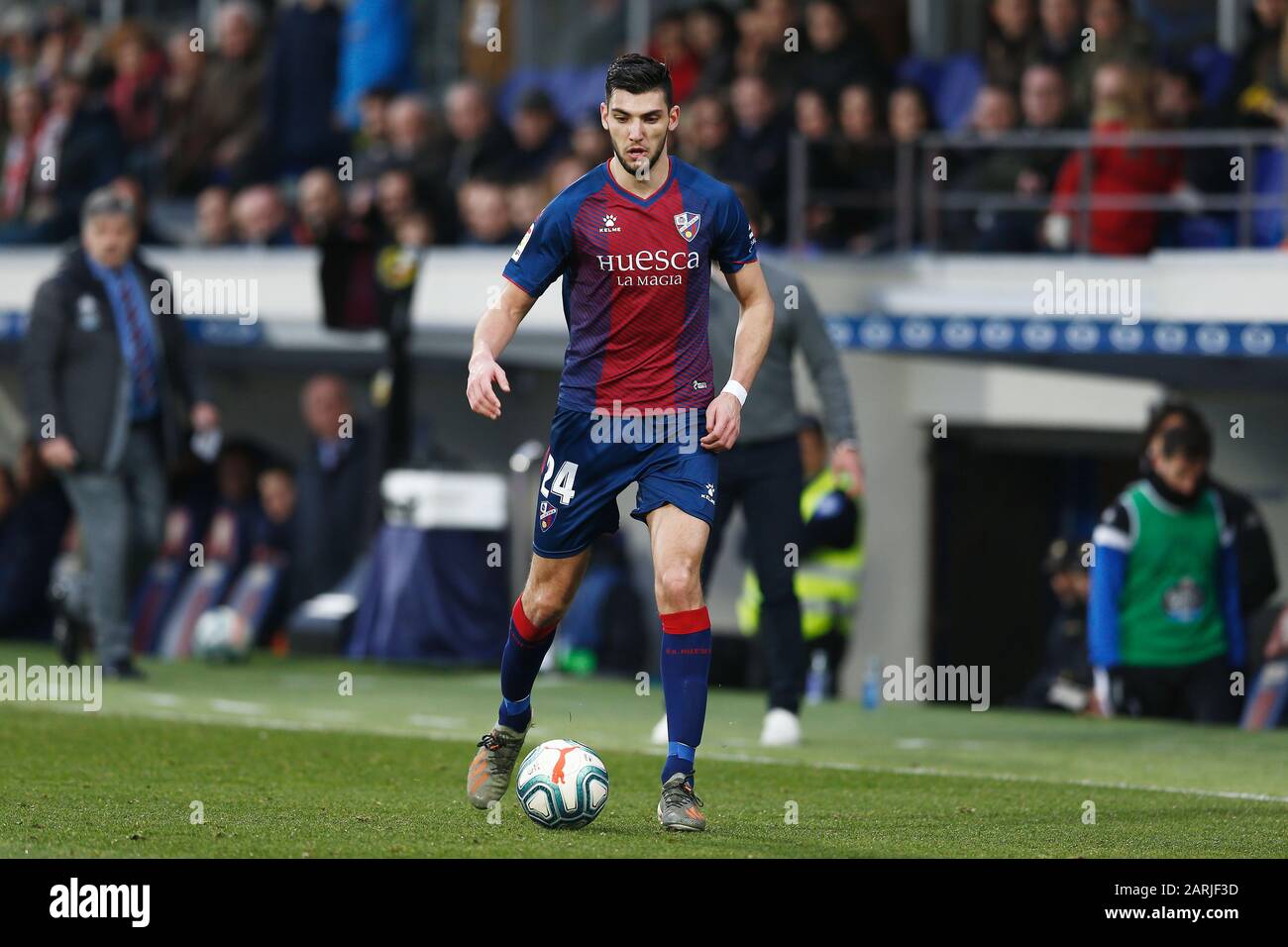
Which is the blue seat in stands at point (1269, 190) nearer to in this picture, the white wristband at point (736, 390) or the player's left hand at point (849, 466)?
the player's left hand at point (849, 466)

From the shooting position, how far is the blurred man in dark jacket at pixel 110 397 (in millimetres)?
12547

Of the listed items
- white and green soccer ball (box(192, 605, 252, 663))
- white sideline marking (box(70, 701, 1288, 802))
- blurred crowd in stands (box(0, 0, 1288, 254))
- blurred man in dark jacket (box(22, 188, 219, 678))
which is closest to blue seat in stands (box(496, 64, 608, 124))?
blurred crowd in stands (box(0, 0, 1288, 254))

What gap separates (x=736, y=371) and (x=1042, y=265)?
7.40m

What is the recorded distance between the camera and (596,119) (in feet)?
56.7

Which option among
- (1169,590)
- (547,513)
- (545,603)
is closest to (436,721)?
(1169,590)

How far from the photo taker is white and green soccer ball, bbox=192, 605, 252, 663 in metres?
15.1

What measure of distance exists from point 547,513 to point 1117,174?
24.9ft

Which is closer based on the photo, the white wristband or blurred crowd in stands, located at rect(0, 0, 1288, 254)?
the white wristband

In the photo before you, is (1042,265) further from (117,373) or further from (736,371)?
(736,371)

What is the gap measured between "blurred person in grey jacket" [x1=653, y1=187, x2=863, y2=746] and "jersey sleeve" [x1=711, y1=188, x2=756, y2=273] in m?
2.37

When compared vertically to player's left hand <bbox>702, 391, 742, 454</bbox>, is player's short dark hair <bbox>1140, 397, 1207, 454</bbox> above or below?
above

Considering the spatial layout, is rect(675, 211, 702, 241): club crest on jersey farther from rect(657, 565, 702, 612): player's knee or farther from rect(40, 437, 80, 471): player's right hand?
rect(40, 437, 80, 471): player's right hand

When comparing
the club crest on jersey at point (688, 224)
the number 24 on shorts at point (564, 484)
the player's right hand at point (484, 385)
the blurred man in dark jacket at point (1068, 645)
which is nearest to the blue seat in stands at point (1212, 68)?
the blurred man in dark jacket at point (1068, 645)
